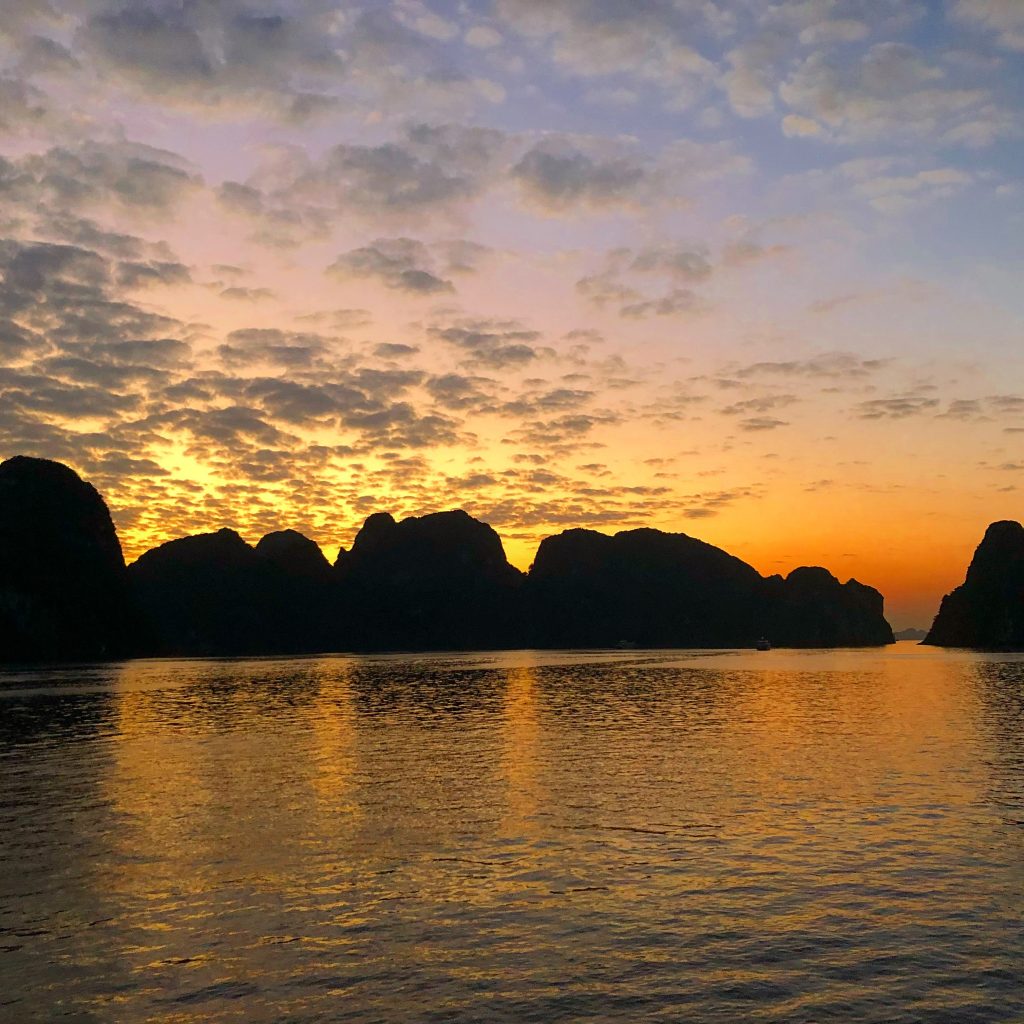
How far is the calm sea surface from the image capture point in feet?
57.2

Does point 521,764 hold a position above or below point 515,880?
below

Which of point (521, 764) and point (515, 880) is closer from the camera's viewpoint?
point (515, 880)

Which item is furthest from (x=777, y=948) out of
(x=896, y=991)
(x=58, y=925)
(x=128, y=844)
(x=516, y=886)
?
(x=128, y=844)

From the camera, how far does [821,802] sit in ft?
119

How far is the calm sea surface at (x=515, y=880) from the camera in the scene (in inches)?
687

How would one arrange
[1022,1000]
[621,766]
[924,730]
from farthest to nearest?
[924,730], [621,766], [1022,1000]

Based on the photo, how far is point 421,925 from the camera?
2152 centimetres

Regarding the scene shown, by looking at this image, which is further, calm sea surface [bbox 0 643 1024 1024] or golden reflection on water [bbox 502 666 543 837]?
golden reflection on water [bbox 502 666 543 837]

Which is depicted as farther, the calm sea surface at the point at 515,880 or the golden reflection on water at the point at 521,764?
the golden reflection on water at the point at 521,764

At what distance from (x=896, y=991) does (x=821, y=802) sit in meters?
19.6

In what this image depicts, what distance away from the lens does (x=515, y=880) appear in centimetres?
2527

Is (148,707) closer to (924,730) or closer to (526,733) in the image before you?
(526,733)

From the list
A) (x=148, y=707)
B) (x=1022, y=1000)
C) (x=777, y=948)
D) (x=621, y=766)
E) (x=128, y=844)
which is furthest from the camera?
(x=148, y=707)

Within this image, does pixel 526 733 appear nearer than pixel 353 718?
Yes
